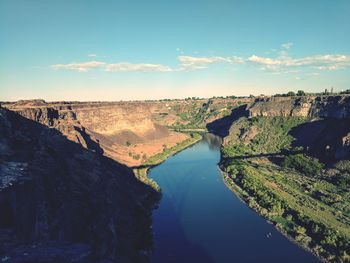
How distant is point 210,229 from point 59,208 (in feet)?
67.3

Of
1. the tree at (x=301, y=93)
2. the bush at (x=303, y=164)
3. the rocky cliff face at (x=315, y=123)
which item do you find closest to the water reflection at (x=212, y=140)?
the rocky cliff face at (x=315, y=123)

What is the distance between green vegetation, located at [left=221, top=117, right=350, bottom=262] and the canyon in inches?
9.5

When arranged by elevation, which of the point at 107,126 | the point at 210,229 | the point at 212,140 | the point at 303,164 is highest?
the point at 107,126

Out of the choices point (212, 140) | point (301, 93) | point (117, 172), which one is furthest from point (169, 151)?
point (301, 93)

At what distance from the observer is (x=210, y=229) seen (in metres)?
42.5

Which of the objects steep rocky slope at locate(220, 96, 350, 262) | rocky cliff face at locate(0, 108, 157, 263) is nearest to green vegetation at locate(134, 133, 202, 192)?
rocky cliff face at locate(0, 108, 157, 263)

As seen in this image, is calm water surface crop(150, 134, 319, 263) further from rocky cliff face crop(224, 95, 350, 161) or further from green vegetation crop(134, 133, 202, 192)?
rocky cliff face crop(224, 95, 350, 161)

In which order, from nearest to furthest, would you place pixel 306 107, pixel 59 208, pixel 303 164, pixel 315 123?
pixel 59 208
pixel 303 164
pixel 315 123
pixel 306 107

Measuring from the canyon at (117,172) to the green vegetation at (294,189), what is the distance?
0.79 feet

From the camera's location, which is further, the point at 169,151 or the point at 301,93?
the point at 301,93

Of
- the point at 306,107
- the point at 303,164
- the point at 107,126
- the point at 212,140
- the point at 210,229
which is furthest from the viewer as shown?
the point at 212,140

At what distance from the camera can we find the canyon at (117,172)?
27812 mm

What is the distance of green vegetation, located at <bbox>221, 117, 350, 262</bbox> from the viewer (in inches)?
1518

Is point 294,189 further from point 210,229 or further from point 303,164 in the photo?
point 210,229
